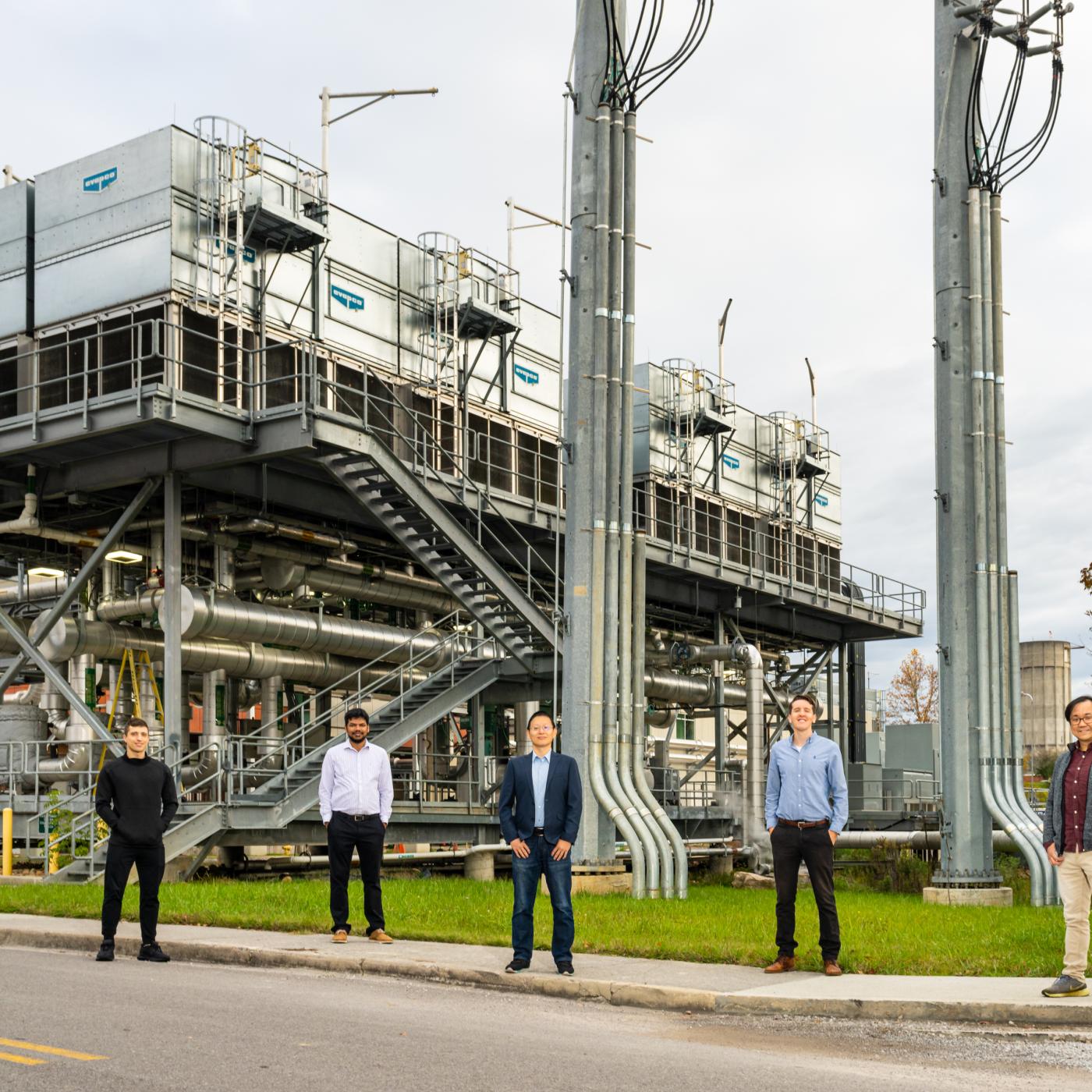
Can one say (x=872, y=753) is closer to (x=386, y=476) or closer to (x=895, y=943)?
(x=386, y=476)

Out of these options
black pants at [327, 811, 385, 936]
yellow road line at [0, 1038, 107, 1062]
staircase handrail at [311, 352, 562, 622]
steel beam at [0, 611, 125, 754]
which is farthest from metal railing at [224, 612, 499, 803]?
yellow road line at [0, 1038, 107, 1062]

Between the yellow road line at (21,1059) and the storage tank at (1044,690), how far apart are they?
77.1 metres

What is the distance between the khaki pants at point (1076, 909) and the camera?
9688 mm

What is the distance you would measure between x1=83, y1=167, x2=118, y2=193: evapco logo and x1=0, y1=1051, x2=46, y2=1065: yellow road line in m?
20.1

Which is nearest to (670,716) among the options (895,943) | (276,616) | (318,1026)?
(276,616)

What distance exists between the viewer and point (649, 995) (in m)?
9.92

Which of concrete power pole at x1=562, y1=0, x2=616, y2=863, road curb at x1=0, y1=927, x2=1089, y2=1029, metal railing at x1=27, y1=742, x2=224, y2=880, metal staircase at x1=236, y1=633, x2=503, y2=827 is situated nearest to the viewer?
road curb at x1=0, y1=927, x2=1089, y2=1029

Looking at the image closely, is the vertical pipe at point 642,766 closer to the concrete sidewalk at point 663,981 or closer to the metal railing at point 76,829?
the metal railing at point 76,829

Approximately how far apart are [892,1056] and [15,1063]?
14.8 ft

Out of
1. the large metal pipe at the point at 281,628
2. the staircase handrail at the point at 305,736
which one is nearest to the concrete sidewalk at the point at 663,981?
the staircase handrail at the point at 305,736

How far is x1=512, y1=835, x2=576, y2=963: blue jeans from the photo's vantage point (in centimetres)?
1064

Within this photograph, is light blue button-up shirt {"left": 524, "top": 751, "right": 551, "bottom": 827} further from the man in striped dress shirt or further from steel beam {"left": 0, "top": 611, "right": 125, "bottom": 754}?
steel beam {"left": 0, "top": 611, "right": 125, "bottom": 754}

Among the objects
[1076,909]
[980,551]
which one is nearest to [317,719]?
[980,551]

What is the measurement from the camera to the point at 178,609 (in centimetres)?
2420
